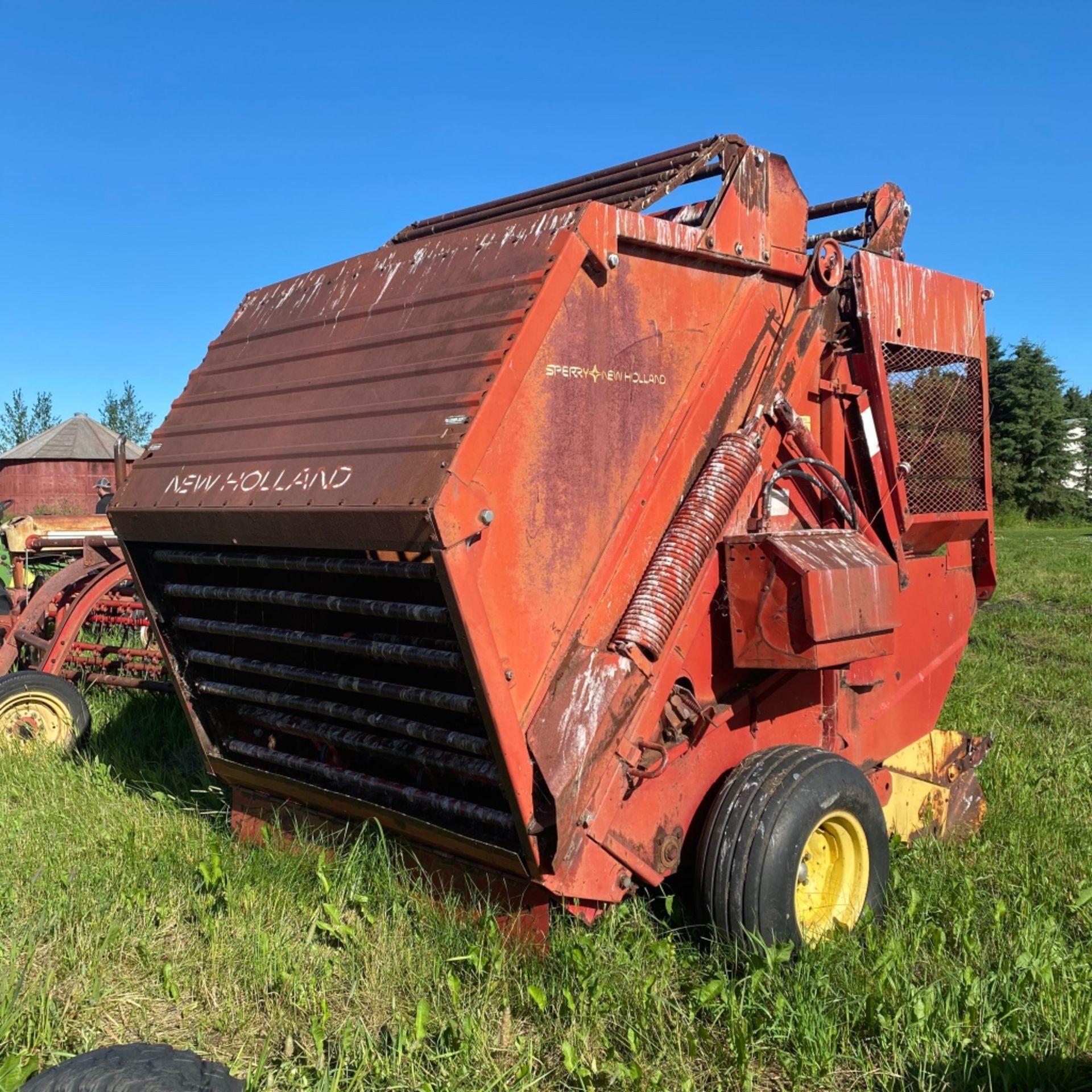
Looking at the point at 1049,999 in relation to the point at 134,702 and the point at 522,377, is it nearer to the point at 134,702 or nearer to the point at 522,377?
the point at 522,377

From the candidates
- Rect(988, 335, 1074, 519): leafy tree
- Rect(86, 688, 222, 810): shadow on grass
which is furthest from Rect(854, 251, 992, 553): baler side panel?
Rect(988, 335, 1074, 519): leafy tree

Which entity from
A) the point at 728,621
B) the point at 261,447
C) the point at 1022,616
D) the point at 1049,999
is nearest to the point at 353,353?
the point at 261,447

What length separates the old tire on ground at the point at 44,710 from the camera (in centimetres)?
627

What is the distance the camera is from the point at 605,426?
3395 mm

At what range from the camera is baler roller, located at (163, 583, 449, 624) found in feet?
10.2

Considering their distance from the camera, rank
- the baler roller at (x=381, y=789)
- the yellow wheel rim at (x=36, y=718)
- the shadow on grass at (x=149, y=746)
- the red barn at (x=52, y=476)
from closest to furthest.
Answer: the baler roller at (x=381, y=789) → the shadow on grass at (x=149, y=746) → the yellow wheel rim at (x=36, y=718) → the red barn at (x=52, y=476)

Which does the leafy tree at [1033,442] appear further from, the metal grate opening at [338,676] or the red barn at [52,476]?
the metal grate opening at [338,676]

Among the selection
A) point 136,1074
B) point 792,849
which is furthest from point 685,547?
point 136,1074

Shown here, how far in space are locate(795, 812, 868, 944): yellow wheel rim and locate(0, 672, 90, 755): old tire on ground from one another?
14.4ft

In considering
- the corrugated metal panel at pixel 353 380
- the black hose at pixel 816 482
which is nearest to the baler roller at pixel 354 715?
the corrugated metal panel at pixel 353 380

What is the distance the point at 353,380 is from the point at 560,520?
896 mm

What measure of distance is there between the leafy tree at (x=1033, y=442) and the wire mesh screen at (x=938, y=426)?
3848 cm

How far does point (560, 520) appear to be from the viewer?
10.7ft

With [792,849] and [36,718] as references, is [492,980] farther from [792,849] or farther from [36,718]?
[36,718]
